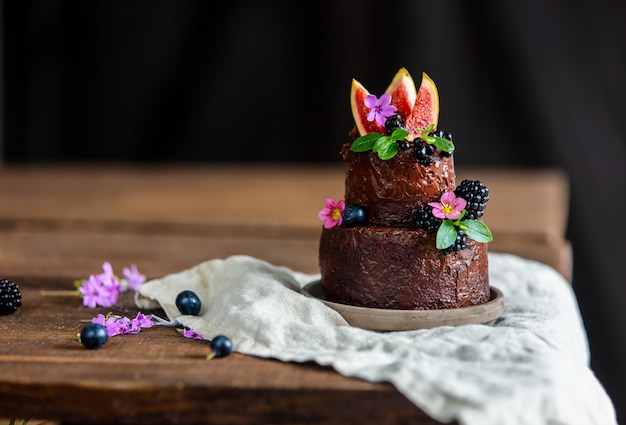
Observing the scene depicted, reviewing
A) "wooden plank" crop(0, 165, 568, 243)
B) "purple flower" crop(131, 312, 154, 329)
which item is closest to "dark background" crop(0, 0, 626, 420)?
"wooden plank" crop(0, 165, 568, 243)

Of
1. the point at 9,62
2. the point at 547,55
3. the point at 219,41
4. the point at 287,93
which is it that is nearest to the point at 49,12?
the point at 9,62

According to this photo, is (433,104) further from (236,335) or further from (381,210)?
(236,335)

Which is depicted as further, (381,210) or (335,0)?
(335,0)

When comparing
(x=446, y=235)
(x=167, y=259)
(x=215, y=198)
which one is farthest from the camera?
(x=215, y=198)

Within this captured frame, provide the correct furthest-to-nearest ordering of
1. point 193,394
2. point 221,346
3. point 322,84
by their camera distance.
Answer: point 322,84 < point 221,346 < point 193,394

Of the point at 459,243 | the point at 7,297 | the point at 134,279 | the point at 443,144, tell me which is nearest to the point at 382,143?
the point at 443,144

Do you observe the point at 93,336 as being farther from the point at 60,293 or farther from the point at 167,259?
the point at 167,259
